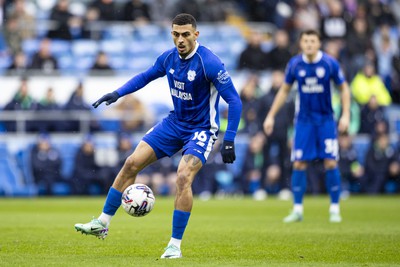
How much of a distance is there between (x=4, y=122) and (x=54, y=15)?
13.4 feet

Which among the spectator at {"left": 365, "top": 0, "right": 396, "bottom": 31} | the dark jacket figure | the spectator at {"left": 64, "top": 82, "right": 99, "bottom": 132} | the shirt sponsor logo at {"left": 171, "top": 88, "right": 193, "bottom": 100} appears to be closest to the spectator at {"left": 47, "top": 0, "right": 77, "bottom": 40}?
the dark jacket figure

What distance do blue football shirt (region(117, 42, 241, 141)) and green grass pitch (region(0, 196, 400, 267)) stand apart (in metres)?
1.44

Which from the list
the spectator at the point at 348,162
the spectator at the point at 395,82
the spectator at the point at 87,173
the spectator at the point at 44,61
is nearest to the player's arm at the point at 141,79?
the spectator at the point at 87,173

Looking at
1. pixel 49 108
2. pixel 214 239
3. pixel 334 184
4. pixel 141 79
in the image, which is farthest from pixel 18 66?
pixel 141 79

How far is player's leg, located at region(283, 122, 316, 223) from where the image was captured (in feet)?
46.7

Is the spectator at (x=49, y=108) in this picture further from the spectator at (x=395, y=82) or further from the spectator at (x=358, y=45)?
the spectator at (x=395, y=82)

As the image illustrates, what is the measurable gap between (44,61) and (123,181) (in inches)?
614

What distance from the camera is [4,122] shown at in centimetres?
2334

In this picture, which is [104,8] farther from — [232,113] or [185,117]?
[232,113]

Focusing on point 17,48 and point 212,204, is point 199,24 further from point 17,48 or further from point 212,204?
point 212,204

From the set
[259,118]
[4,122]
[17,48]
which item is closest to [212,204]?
[259,118]

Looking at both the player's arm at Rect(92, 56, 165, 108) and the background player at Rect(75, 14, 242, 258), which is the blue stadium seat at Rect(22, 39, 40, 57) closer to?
the player's arm at Rect(92, 56, 165, 108)

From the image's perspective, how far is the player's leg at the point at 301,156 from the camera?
14.2 meters

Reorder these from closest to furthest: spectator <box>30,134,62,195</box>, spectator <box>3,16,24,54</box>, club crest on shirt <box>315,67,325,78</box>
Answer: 1. club crest on shirt <box>315,67,325,78</box>
2. spectator <box>30,134,62,195</box>
3. spectator <box>3,16,24,54</box>
